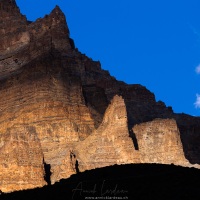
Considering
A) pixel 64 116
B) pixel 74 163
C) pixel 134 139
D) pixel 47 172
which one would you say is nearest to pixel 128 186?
pixel 74 163

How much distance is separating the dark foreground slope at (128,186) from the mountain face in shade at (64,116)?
1914 cm

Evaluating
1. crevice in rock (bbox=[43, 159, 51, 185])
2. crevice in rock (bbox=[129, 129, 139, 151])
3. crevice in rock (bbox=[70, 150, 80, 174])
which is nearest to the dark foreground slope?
crevice in rock (bbox=[70, 150, 80, 174])

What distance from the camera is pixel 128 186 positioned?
1380 inches

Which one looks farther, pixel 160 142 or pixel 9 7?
pixel 9 7

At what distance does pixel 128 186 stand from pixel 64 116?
129 ft

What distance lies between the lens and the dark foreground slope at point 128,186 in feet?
108

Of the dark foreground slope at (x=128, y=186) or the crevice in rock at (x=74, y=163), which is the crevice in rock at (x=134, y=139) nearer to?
the crevice in rock at (x=74, y=163)

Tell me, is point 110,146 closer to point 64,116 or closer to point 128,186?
point 64,116

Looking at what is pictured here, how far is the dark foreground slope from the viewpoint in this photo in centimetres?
3294

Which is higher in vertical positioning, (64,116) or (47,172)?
(64,116)

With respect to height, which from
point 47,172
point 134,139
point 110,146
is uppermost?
point 134,139

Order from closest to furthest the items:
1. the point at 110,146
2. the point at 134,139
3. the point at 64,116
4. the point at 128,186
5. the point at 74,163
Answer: the point at 128,186, the point at 74,163, the point at 110,146, the point at 134,139, the point at 64,116

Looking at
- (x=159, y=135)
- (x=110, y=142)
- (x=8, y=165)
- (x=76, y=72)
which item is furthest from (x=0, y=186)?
(x=76, y=72)

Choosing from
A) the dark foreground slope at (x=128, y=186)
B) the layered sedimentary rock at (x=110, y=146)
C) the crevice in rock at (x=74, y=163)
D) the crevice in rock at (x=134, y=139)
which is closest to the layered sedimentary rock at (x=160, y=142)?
the crevice in rock at (x=134, y=139)
